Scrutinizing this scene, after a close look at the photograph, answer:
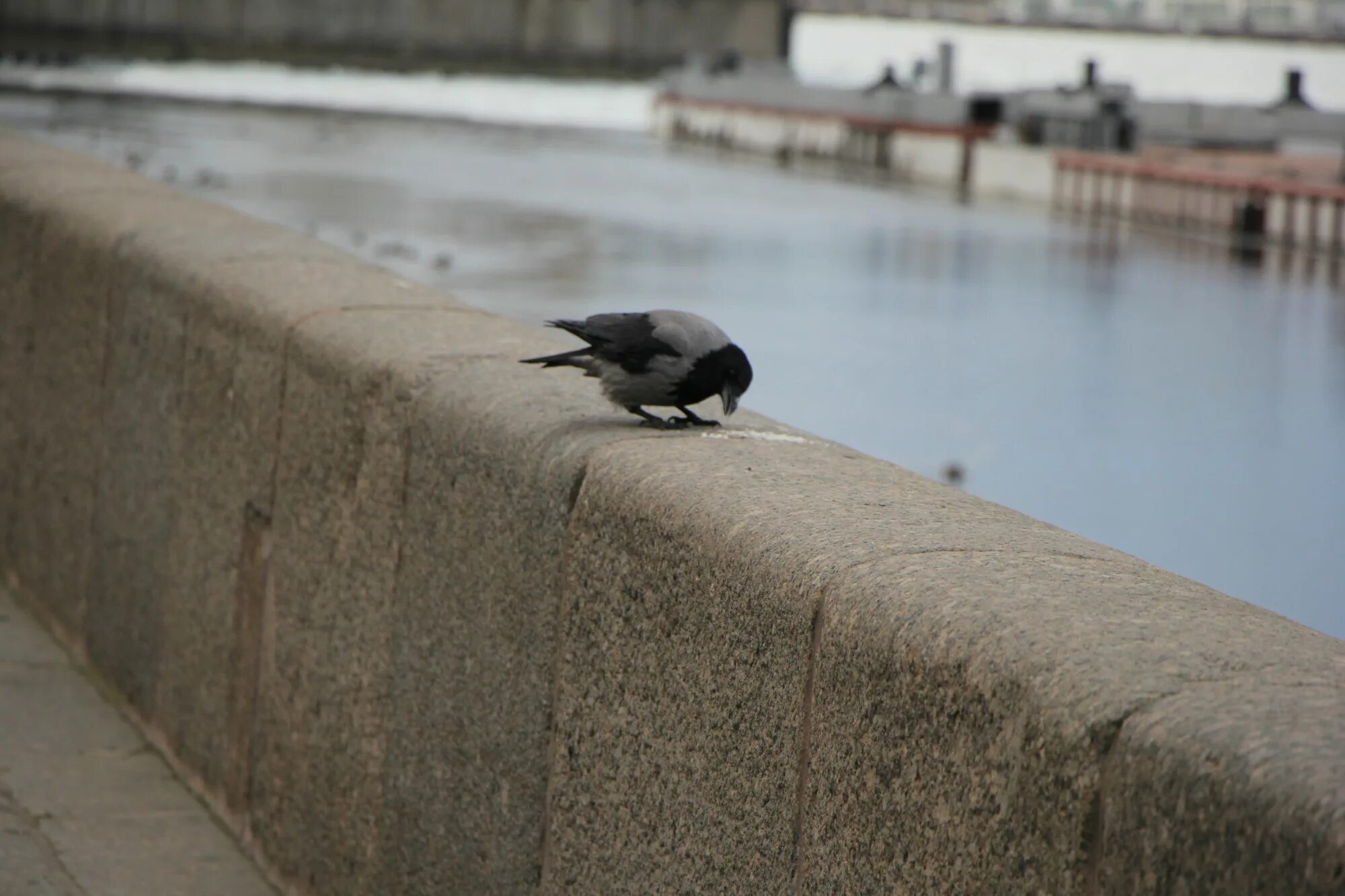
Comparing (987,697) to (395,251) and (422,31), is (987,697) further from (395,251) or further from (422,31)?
(422,31)

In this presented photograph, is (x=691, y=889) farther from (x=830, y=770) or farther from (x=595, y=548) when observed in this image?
(x=595, y=548)

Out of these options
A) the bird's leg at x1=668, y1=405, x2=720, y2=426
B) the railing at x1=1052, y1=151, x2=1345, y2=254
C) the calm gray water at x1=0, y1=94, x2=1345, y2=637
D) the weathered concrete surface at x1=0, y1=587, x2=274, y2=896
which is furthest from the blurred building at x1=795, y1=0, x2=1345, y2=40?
the bird's leg at x1=668, y1=405, x2=720, y2=426

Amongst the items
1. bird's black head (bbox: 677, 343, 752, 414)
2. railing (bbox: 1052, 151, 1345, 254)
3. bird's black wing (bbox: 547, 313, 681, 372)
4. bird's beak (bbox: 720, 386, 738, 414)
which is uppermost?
railing (bbox: 1052, 151, 1345, 254)

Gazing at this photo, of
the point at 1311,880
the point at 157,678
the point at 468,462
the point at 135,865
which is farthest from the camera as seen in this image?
the point at 157,678

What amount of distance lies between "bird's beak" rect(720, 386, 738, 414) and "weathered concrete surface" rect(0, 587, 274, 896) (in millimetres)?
1336

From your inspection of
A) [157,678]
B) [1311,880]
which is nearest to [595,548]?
[1311,880]

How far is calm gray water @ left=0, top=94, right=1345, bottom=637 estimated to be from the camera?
17.0m

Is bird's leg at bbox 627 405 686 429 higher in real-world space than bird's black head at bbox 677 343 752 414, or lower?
lower

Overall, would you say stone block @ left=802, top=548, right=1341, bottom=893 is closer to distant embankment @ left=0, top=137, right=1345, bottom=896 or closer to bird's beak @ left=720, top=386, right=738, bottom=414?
distant embankment @ left=0, top=137, right=1345, bottom=896

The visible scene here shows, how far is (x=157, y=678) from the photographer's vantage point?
416 cm

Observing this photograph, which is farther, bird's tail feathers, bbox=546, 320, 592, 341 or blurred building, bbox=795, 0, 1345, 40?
blurred building, bbox=795, 0, 1345, 40

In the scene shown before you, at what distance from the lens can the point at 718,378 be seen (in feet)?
9.84

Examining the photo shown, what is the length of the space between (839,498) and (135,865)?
6.00 feet

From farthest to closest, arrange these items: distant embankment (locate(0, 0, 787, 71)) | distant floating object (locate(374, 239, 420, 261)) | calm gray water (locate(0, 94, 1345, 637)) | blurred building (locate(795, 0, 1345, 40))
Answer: blurred building (locate(795, 0, 1345, 40)) → distant embankment (locate(0, 0, 787, 71)) → distant floating object (locate(374, 239, 420, 261)) → calm gray water (locate(0, 94, 1345, 637))
